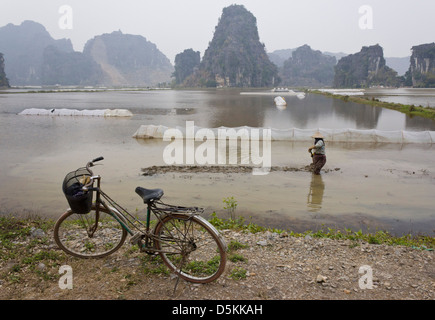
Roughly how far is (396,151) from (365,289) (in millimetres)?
14437

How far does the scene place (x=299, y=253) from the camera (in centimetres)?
532

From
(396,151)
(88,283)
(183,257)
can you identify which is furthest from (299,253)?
(396,151)

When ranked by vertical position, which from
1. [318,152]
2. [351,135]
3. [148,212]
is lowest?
[148,212]

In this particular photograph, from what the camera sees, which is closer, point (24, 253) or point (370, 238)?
point (24, 253)

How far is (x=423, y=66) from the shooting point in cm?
17350

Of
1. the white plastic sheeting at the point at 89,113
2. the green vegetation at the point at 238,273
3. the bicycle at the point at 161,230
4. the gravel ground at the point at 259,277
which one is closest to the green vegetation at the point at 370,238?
the gravel ground at the point at 259,277

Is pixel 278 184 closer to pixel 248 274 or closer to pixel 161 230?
pixel 248 274

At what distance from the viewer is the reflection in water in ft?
29.0

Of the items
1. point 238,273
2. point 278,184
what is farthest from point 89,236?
point 278,184

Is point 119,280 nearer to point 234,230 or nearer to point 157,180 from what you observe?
point 234,230

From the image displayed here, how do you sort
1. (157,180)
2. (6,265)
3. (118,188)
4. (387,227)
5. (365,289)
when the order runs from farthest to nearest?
(157,180), (118,188), (387,227), (6,265), (365,289)

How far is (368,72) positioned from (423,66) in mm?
29488

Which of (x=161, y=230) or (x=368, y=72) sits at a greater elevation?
(x=368, y=72)

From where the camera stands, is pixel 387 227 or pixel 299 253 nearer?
Result: pixel 299 253
